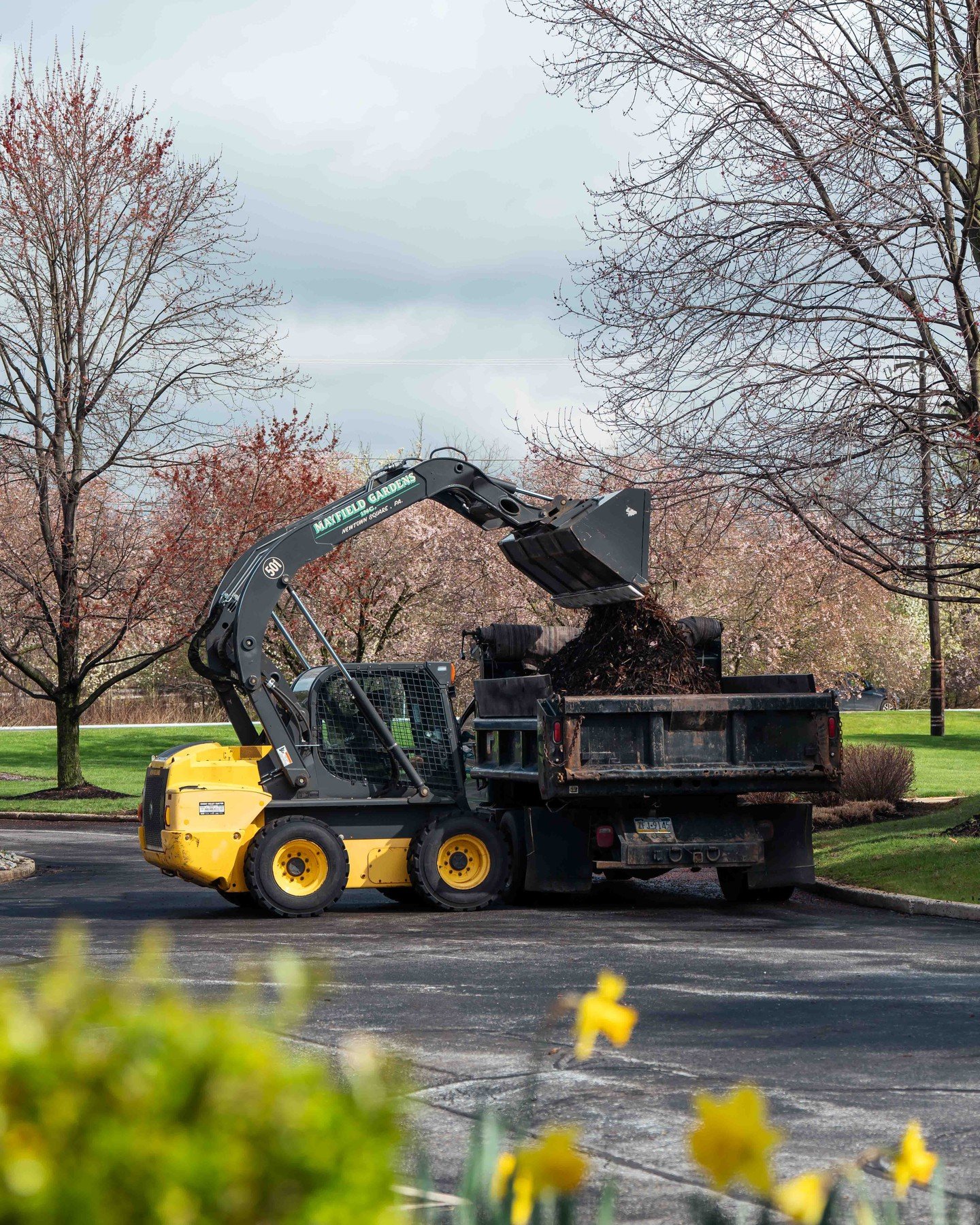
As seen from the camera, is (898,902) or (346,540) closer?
(898,902)

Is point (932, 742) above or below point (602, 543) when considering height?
below

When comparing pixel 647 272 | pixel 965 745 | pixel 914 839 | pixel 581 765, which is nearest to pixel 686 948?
pixel 581 765

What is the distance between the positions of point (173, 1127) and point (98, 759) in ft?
143

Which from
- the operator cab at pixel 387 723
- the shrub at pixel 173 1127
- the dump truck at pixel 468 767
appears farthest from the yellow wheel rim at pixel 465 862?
the shrub at pixel 173 1127

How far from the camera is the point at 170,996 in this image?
4.98ft

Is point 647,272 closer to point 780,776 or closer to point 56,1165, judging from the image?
point 780,776

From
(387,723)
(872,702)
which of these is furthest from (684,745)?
(872,702)

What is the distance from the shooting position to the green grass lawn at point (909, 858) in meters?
13.6

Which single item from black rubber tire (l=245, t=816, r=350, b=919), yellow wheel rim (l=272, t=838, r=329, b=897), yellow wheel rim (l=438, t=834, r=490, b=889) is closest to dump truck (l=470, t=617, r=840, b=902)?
yellow wheel rim (l=438, t=834, r=490, b=889)

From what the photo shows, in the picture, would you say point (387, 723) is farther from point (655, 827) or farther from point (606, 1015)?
point (606, 1015)

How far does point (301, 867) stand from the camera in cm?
1303

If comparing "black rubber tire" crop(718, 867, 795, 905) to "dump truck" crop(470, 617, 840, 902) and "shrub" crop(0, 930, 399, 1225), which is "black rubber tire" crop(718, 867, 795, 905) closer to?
"dump truck" crop(470, 617, 840, 902)

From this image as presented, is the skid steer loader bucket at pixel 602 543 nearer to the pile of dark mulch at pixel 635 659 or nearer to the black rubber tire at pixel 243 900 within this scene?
the pile of dark mulch at pixel 635 659

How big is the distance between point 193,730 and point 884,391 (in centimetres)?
3985
